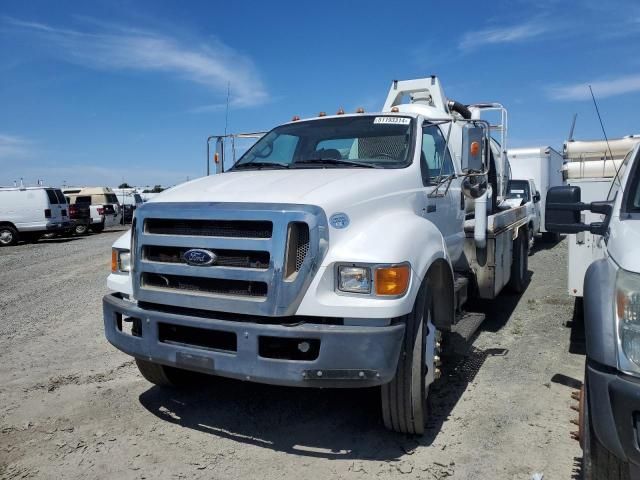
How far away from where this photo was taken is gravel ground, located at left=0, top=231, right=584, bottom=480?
3309 mm

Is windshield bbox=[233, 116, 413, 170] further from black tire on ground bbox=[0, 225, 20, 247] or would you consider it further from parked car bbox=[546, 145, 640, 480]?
black tire on ground bbox=[0, 225, 20, 247]

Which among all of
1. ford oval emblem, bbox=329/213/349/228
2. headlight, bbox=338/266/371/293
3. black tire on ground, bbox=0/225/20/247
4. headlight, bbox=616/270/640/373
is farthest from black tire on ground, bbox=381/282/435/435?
black tire on ground, bbox=0/225/20/247

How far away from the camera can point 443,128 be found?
5535 millimetres

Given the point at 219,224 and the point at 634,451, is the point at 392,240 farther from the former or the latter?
the point at 634,451

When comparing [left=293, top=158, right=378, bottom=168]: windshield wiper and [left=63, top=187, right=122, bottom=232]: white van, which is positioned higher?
[left=293, top=158, right=378, bottom=168]: windshield wiper

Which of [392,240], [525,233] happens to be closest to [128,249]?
[392,240]

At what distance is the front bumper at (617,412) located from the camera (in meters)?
2.14

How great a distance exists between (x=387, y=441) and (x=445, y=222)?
204cm

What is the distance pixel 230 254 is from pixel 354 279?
77 cm

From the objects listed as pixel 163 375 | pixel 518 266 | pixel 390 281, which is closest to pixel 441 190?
pixel 390 281

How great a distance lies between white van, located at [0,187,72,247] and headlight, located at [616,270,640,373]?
20.0m

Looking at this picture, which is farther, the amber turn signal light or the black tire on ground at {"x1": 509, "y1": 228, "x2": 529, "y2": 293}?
the black tire on ground at {"x1": 509, "y1": 228, "x2": 529, "y2": 293}

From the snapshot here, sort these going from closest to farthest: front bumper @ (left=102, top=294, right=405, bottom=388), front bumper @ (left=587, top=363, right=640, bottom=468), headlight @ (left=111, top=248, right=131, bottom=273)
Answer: front bumper @ (left=587, top=363, right=640, bottom=468)
front bumper @ (left=102, top=294, right=405, bottom=388)
headlight @ (left=111, top=248, right=131, bottom=273)

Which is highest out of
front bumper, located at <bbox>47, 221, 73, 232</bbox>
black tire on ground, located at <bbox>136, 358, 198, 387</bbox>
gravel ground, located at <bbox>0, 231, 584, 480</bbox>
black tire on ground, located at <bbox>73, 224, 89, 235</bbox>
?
front bumper, located at <bbox>47, 221, 73, 232</bbox>
